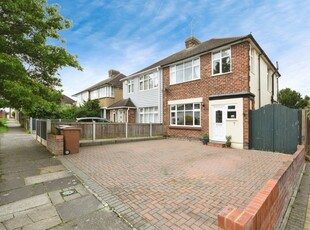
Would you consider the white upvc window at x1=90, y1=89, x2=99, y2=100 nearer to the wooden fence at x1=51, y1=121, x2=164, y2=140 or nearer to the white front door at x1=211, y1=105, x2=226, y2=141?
the wooden fence at x1=51, y1=121, x2=164, y2=140

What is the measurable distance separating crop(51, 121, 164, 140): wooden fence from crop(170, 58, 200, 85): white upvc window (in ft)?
14.1

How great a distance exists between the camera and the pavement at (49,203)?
2.91 meters

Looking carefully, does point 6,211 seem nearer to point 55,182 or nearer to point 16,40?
point 55,182

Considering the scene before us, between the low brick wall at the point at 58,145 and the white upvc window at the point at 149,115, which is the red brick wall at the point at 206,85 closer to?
the white upvc window at the point at 149,115

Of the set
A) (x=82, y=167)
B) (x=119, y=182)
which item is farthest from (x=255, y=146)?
(x=82, y=167)

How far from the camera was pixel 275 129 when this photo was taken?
30.9 feet

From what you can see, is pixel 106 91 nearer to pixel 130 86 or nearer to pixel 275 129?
pixel 130 86

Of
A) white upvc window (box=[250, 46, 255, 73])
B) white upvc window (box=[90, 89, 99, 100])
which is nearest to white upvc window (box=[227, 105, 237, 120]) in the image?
white upvc window (box=[250, 46, 255, 73])

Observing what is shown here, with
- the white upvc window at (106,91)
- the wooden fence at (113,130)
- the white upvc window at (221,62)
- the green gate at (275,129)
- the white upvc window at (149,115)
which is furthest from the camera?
the white upvc window at (106,91)

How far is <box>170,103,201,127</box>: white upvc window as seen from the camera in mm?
13079

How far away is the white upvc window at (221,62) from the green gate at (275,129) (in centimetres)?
334

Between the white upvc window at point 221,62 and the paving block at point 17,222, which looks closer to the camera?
the paving block at point 17,222

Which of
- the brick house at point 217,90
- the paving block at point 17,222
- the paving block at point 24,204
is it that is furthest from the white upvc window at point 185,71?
the paving block at point 17,222

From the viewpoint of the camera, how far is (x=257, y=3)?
30.5 feet
